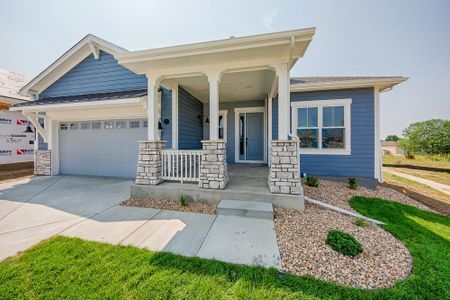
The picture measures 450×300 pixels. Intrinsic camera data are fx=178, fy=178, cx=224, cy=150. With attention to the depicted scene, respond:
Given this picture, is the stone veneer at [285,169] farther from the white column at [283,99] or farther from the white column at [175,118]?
the white column at [175,118]

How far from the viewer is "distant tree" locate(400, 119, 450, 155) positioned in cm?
2136

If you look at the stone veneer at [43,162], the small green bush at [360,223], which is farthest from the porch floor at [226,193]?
the stone veneer at [43,162]

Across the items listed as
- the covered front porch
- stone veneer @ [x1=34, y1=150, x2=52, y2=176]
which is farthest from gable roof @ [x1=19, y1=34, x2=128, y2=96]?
the covered front porch

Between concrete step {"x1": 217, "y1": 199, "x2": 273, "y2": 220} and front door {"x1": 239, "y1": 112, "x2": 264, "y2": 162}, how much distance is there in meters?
4.65

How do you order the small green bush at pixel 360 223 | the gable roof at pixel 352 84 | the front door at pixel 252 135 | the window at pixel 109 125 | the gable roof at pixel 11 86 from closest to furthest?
the small green bush at pixel 360 223 → the gable roof at pixel 352 84 → the window at pixel 109 125 → the gable roof at pixel 11 86 → the front door at pixel 252 135

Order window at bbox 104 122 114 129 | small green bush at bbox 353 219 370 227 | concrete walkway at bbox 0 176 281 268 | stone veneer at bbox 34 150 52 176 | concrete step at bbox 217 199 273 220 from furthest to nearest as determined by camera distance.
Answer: stone veneer at bbox 34 150 52 176 < window at bbox 104 122 114 129 < concrete step at bbox 217 199 273 220 < small green bush at bbox 353 219 370 227 < concrete walkway at bbox 0 176 281 268

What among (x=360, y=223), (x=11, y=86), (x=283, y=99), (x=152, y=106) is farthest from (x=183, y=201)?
(x=11, y=86)

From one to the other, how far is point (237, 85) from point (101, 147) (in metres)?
5.72

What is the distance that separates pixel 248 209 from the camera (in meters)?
3.47

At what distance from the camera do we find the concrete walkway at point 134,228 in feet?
8.18

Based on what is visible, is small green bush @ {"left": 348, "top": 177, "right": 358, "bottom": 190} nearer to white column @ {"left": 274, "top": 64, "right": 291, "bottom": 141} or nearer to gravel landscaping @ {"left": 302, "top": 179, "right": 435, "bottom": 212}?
gravel landscaping @ {"left": 302, "top": 179, "right": 435, "bottom": 212}

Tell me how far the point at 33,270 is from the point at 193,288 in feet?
6.27

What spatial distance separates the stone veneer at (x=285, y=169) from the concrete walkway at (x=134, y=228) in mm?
886

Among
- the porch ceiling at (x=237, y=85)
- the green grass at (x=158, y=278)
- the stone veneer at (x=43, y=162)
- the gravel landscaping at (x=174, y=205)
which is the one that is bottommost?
the green grass at (x=158, y=278)
